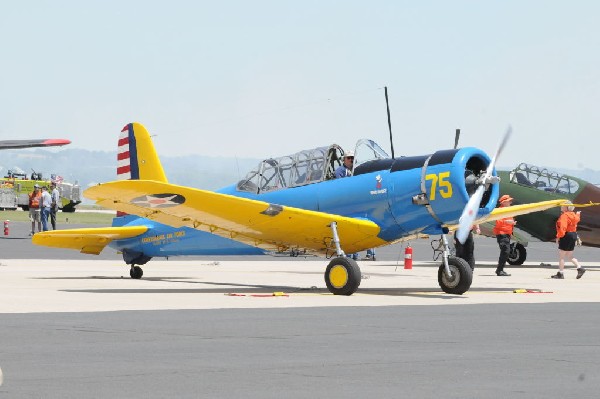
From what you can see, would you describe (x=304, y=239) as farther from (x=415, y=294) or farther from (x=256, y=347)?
(x=256, y=347)

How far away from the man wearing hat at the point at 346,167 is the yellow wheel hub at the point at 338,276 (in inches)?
78.2

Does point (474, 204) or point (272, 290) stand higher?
point (474, 204)

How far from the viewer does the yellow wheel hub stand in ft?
58.3

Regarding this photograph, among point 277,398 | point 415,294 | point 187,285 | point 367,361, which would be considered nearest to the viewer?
point 277,398

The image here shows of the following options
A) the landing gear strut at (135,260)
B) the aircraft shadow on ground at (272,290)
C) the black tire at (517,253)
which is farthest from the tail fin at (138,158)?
the black tire at (517,253)

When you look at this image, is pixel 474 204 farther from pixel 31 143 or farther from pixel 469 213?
pixel 31 143

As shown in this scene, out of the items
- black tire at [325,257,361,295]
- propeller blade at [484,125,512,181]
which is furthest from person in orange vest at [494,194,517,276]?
black tire at [325,257,361,295]

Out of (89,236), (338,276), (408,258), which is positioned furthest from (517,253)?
(338,276)

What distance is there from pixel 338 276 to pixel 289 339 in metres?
6.62

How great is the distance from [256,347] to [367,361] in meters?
1.33

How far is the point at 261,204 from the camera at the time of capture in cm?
1809

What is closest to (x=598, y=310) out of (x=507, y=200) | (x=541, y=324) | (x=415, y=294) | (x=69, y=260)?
(x=541, y=324)

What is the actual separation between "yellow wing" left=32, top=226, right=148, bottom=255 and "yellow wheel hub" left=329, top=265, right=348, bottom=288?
17.2 feet

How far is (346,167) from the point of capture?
1938 cm
